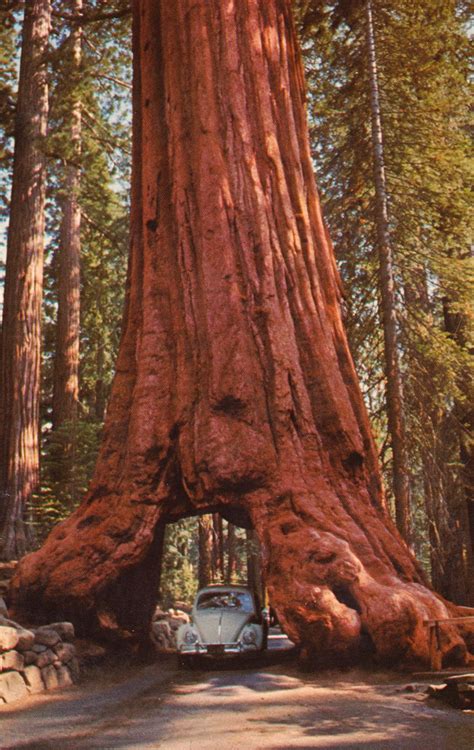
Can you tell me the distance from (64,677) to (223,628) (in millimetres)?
A: 2901

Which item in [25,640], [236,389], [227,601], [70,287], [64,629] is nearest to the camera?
[25,640]

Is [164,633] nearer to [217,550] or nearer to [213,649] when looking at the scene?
[213,649]

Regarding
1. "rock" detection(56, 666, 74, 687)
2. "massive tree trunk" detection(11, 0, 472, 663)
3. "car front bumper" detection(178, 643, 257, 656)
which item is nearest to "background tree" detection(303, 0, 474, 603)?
"massive tree trunk" detection(11, 0, 472, 663)

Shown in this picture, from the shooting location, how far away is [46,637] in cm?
759

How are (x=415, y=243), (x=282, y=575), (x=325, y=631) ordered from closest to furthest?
(x=325, y=631) < (x=282, y=575) < (x=415, y=243)

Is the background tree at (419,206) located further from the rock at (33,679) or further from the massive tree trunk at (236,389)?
the rock at (33,679)

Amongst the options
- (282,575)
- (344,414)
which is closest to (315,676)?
(282,575)

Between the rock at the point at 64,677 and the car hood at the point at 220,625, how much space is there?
2.53m

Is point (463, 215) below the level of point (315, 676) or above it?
above

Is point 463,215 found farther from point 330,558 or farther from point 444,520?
point 330,558

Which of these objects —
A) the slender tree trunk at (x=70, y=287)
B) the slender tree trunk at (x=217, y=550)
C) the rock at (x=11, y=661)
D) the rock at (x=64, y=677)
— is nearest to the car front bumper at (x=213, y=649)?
the rock at (x=64, y=677)

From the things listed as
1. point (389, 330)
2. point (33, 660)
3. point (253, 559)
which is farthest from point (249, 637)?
point (253, 559)

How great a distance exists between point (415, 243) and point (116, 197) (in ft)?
40.5

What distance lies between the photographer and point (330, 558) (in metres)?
7.34
